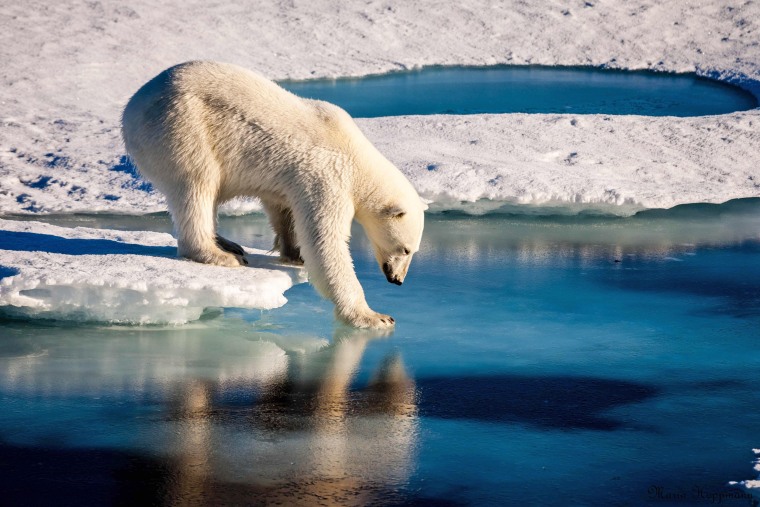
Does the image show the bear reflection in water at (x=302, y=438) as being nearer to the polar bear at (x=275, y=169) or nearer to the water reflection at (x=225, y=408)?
the water reflection at (x=225, y=408)

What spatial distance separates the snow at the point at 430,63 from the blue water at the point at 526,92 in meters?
0.30

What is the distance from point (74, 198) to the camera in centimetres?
819

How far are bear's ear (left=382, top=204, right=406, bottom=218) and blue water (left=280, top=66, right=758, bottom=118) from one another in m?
6.02

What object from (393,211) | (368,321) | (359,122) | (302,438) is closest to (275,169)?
(393,211)

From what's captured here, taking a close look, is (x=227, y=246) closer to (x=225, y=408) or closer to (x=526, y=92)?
(x=225, y=408)

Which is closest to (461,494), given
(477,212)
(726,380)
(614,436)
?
(614,436)

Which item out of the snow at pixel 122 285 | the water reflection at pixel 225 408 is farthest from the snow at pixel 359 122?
the water reflection at pixel 225 408

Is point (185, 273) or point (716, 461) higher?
point (185, 273)

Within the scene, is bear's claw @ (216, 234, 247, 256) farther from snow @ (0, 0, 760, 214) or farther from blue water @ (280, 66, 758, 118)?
blue water @ (280, 66, 758, 118)

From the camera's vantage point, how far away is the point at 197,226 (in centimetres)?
559

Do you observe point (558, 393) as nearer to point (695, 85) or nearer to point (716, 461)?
point (716, 461)

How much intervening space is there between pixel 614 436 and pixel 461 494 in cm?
90

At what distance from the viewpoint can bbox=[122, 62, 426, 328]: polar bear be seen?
17.8 feet

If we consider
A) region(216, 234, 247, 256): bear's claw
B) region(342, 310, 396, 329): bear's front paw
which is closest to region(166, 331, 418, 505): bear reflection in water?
region(342, 310, 396, 329): bear's front paw
